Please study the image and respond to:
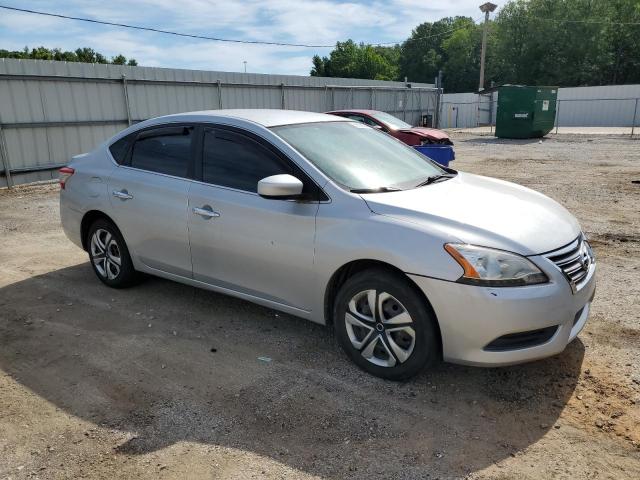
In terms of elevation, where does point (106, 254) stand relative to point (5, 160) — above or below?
below

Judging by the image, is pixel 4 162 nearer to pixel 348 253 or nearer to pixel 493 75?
pixel 348 253

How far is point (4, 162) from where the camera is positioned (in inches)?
461

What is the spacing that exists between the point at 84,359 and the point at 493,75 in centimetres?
6992

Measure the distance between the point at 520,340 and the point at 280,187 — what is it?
5.63 ft

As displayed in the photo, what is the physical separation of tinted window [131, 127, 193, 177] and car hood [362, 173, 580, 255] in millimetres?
1787

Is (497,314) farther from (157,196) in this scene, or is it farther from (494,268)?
(157,196)

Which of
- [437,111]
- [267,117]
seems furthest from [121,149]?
[437,111]

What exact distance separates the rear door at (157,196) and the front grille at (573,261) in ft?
8.86

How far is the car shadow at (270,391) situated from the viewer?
276 centimetres

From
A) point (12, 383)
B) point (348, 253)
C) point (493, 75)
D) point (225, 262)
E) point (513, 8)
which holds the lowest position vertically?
point (12, 383)

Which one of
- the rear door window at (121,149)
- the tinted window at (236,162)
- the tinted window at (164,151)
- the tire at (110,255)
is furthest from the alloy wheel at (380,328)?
the rear door window at (121,149)

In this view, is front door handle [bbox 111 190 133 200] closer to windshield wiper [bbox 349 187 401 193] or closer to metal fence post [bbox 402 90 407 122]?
windshield wiper [bbox 349 187 401 193]

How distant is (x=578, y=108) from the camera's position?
1422 inches

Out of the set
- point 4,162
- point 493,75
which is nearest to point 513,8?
point 493,75
